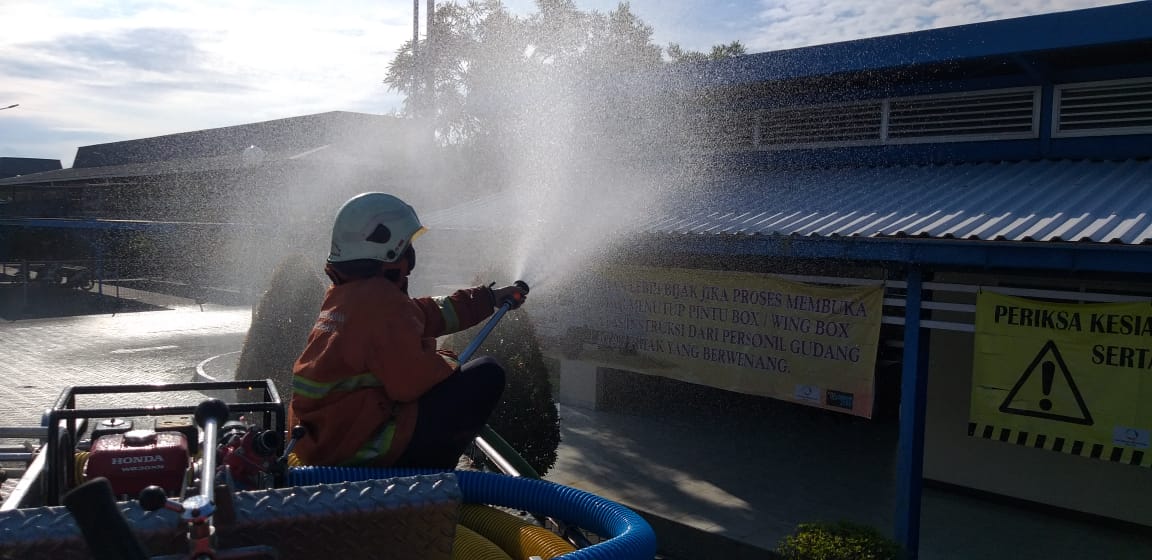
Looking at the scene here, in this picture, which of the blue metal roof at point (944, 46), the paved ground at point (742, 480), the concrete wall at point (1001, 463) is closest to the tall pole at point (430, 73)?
the paved ground at point (742, 480)

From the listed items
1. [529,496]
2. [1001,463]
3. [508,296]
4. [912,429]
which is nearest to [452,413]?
[529,496]

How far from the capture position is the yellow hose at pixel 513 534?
2.86m

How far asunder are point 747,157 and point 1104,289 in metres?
4.41

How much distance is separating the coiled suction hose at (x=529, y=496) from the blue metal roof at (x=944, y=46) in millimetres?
7376

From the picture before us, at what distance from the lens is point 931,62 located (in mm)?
9148

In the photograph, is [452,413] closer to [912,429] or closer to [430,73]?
[912,429]

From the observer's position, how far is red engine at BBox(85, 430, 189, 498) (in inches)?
113

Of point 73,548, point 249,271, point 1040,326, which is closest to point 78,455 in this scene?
point 73,548

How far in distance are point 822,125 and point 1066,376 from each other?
4718mm

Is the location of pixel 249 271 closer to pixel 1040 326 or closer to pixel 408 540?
pixel 1040 326

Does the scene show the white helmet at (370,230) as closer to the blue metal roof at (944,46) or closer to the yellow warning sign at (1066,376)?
the yellow warning sign at (1066,376)

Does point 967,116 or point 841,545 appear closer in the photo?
point 841,545

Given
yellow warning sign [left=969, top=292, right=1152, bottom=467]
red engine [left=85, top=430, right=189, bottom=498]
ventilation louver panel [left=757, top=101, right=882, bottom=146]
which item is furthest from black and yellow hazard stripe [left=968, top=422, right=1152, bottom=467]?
red engine [left=85, top=430, right=189, bottom=498]

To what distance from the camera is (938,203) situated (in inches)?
304
